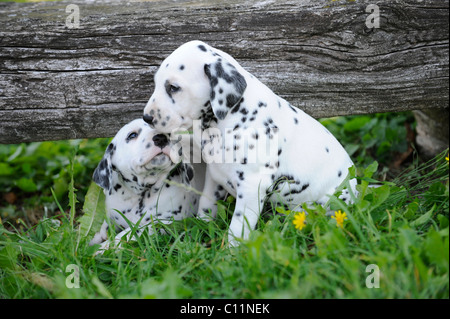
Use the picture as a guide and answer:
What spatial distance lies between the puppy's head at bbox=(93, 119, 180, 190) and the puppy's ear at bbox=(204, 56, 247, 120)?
2.29ft

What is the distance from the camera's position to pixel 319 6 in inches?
180

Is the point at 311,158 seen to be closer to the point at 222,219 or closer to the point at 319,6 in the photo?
the point at 222,219

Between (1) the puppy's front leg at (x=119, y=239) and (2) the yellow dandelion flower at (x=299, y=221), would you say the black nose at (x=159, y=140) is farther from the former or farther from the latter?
(2) the yellow dandelion flower at (x=299, y=221)

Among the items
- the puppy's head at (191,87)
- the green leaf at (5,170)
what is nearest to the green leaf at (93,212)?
the puppy's head at (191,87)

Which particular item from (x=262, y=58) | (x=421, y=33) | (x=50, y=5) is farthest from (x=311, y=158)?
(x=50, y=5)

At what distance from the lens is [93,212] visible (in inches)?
176

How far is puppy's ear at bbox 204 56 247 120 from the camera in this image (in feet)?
11.6

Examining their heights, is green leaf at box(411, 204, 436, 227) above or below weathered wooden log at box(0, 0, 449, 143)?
below

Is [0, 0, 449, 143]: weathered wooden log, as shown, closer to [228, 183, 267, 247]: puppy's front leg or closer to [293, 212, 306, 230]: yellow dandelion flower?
[228, 183, 267, 247]: puppy's front leg

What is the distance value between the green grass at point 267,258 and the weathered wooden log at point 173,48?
1.00 metres

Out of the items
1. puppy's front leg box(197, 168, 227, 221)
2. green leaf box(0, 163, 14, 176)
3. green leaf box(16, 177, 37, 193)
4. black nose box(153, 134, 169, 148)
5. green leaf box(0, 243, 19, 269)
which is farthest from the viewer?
green leaf box(0, 163, 14, 176)

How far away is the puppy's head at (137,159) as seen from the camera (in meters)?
4.05

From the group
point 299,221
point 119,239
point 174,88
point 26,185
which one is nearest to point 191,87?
point 174,88

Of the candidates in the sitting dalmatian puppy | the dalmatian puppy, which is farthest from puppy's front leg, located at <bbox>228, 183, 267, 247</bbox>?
the sitting dalmatian puppy
